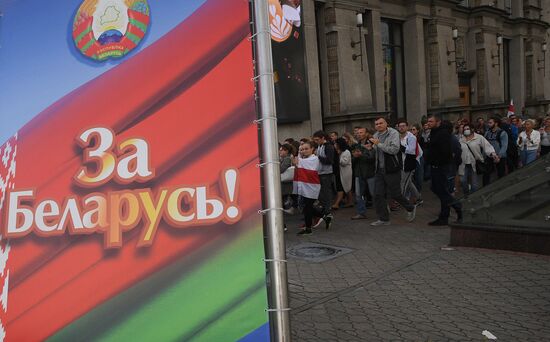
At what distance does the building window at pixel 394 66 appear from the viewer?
1788cm

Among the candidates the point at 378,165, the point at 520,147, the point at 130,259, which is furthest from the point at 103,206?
the point at 520,147

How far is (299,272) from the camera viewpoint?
→ 5977mm

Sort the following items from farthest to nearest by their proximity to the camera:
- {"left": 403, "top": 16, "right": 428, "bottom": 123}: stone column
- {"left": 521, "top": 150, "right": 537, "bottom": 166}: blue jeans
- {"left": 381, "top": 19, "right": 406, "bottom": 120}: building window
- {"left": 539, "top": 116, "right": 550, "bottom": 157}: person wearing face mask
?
{"left": 403, "top": 16, "right": 428, "bottom": 123}: stone column < {"left": 381, "top": 19, "right": 406, "bottom": 120}: building window < {"left": 521, "top": 150, "right": 537, "bottom": 166}: blue jeans < {"left": 539, "top": 116, "right": 550, "bottom": 157}: person wearing face mask

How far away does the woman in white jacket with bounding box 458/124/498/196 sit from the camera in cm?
932

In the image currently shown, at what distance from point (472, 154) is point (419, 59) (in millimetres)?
9800

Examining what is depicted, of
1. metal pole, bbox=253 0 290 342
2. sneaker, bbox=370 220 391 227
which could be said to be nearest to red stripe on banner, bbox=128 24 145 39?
metal pole, bbox=253 0 290 342

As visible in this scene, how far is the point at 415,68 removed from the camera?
18.3 meters

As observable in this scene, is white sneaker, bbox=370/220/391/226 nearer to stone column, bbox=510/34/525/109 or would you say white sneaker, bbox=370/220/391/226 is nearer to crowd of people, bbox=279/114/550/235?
crowd of people, bbox=279/114/550/235

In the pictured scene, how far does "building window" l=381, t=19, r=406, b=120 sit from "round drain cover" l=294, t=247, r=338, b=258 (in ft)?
38.2

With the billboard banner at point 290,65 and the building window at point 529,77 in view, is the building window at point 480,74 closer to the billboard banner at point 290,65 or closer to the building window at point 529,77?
the building window at point 529,77

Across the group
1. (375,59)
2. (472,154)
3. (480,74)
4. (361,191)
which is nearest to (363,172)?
(361,191)

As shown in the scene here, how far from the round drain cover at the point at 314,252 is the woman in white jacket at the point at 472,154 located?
3.78 m

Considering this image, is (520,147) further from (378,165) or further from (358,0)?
(358,0)

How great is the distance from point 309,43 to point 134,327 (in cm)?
1286
